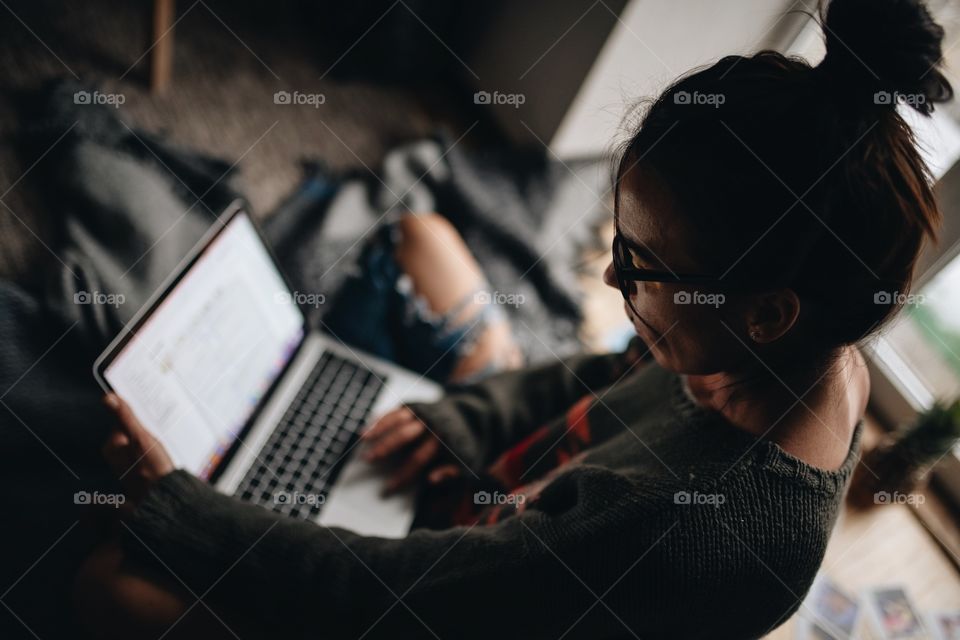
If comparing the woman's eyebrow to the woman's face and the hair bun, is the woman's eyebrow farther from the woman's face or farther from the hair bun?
the hair bun

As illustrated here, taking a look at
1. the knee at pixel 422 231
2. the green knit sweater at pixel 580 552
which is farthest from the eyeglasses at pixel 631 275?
the knee at pixel 422 231

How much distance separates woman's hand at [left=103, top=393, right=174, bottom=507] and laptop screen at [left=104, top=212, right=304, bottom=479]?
27 millimetres

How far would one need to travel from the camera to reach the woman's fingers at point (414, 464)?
958mm

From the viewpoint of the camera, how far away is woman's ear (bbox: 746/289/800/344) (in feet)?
1.95

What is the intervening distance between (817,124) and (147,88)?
1715mm

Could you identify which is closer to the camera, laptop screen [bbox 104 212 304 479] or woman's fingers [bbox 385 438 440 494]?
laptop screen [bbox 104 212 304 479]

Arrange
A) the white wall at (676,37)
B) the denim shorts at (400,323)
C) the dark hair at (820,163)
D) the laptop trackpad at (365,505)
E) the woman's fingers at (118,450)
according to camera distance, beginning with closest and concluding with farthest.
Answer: the dark hair at (820,163) → the woman's fingers at (118,450) → the laptop trackpad at (365,505) → the denim shorts at (400,323) → the white wall at (676,37)

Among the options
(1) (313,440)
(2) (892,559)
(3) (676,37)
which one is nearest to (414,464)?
(1) (313,440)

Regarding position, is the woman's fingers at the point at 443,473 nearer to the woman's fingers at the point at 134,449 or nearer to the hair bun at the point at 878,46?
the woman's fingers at the point at 134,449

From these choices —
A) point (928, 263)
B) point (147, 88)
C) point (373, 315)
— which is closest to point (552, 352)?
point (373, 315)

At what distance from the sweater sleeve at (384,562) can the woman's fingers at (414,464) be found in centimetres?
20

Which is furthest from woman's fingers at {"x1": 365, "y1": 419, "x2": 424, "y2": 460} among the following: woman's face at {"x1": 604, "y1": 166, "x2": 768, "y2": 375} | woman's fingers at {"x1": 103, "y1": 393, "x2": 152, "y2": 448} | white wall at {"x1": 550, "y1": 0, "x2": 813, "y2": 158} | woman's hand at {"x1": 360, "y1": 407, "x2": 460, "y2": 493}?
white wall at {"x1": 550, "y1": 0, "x2": 813, "y2": 158}

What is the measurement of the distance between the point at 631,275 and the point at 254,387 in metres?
0.64

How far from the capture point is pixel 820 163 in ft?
1.79
